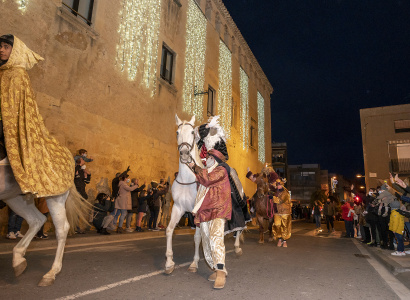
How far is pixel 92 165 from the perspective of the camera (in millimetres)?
10852

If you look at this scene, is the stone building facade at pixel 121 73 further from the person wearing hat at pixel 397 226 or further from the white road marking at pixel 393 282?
the person wearing hat at pixel 397 226

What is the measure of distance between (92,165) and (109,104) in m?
2.77

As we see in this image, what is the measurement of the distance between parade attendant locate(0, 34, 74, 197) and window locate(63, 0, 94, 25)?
28.1ft

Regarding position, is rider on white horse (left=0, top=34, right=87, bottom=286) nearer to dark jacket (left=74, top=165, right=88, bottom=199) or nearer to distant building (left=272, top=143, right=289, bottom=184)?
dark jacket (left=74, top=165, right=88, bottom=199)

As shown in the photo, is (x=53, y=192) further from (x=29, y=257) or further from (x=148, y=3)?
(x=148, y=3)

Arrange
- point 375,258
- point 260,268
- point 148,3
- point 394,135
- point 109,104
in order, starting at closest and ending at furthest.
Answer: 1. point 260,268
2. point 375,258
3. point 109,104
4. point 148,3
5. point 394,135

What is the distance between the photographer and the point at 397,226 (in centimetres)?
747

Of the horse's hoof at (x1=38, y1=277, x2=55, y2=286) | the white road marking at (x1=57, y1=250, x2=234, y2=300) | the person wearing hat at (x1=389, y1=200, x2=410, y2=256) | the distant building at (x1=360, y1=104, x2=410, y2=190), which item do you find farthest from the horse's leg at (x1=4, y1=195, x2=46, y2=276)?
the distant building at (x1=360, y1=104, x2=410, y2=190)

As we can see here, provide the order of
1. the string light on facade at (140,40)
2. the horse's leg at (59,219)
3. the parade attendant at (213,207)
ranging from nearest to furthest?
1. the horse's leg at (59,219)
2. the parade attendant at (213,207)
3. the string light on facade at (140,40)

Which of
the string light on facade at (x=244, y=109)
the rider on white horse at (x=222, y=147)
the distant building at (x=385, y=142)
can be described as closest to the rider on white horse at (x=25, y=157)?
the rider on white horse at (x=222, y=147)

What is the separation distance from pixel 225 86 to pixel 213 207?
21048 millimetres

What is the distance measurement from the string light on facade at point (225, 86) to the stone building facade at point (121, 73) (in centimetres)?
32

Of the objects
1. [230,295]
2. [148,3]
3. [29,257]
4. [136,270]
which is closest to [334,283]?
[230,295]

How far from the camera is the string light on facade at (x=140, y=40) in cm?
1288
